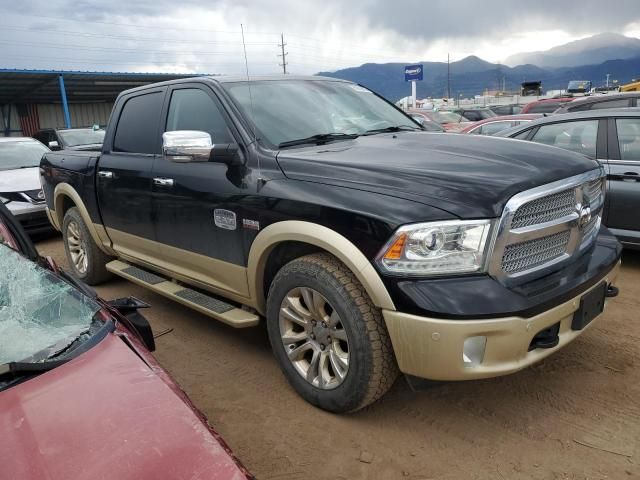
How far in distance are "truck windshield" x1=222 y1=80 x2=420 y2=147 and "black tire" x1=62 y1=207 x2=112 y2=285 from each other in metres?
2.55

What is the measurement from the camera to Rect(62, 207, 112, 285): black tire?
524 centimetres

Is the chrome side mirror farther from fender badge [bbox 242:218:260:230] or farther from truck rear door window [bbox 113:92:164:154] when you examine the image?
truck rear door window [bbox 113:92:164:154]

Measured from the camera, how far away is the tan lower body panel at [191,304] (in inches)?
129

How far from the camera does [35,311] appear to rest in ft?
6.84

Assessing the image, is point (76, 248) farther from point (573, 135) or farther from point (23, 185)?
point (573, 135)

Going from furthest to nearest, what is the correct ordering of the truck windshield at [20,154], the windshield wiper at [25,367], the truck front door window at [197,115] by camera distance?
the truck windshield at [20,154]
the truck front door window at [197,115]
the windshield wiper at [25,367]

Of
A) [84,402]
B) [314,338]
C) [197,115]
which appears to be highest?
[197,115]

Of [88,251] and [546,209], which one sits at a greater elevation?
[546,209]

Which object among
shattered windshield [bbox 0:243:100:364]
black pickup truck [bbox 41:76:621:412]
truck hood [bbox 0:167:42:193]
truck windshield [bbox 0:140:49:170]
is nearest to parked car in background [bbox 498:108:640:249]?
black pickup truck [bbox 41:76:621:412]

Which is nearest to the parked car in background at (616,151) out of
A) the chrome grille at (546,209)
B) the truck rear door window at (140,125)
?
the chrome grille at (546,209)

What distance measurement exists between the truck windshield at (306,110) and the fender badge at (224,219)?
1.70 feet

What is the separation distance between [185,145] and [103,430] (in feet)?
6.28

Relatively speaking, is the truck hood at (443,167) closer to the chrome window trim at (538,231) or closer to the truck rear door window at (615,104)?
the chrome window trim at (538,231)

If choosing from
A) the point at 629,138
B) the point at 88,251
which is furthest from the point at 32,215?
the point at 629,138
